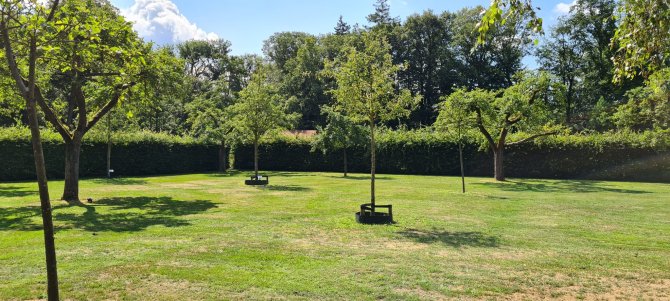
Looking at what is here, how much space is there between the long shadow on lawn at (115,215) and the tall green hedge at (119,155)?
14.7 meters

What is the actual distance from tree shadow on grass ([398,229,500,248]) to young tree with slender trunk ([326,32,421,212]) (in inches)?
76.3

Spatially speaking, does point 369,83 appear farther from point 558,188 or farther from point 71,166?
point 558,188

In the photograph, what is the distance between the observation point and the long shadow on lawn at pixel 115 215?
10102mm

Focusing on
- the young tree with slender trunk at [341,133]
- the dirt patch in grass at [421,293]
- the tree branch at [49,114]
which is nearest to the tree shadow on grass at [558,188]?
the young tree with slender trunk at [341,133]

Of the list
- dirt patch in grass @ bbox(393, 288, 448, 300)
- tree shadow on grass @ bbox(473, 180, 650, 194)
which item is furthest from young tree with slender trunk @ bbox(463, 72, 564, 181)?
dirt patch in grass @ bbox(393, 288, 448, 300)

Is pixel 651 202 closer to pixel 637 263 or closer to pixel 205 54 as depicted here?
pixel 637 263

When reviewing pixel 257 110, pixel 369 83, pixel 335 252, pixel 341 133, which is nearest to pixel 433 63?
pixel 341 133

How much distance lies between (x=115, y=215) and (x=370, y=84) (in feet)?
24.8

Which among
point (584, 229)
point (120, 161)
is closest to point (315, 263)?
point (584, 229)

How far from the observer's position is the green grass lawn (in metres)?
5.57

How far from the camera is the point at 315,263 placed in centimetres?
684

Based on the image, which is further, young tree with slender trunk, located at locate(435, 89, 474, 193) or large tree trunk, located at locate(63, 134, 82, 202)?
young tree with slender trunk, located at locate(435, 89, 474, 193)

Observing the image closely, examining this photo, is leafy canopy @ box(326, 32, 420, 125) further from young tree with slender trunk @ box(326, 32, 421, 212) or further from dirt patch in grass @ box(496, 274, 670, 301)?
dirt patch in grass @ box(496, 274, 670, 301)

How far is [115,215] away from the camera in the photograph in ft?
39.4
